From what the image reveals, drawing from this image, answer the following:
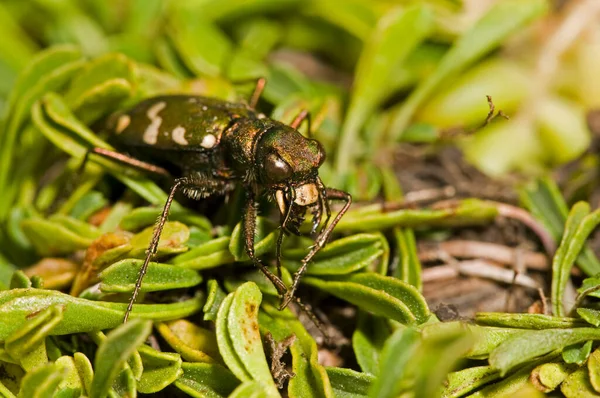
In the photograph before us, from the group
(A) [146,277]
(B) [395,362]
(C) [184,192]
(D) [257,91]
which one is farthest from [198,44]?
(B) [395,362]

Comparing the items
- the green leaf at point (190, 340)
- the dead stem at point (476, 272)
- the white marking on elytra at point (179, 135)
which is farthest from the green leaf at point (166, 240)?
the dead stem at point (476, 272)

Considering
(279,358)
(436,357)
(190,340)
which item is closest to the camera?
(436,357)

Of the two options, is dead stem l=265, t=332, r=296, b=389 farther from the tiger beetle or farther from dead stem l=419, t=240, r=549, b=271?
dead stem l=419, t=240, r=549, b=271

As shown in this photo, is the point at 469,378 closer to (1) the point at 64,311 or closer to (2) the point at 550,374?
(2) the point at 550,374

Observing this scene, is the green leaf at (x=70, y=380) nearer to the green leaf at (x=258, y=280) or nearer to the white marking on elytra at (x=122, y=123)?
the green leaf at (x=258, y=280)

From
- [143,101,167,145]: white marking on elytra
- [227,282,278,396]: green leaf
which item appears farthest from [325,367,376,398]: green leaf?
[143,101,167,145]: white marking on elytra

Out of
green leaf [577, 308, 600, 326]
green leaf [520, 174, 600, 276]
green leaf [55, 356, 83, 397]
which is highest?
green leaf [520, 174, 600, 276]

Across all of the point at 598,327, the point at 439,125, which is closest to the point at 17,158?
the point at 439,125
